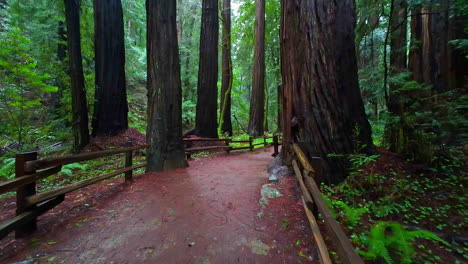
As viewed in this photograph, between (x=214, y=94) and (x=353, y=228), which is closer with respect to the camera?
(x=353, y=228)

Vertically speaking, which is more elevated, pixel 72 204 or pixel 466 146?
pixel 466 146

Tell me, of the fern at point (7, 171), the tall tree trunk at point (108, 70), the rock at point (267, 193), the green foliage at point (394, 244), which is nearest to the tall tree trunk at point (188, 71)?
the tall tree trunk at point (108, 70)

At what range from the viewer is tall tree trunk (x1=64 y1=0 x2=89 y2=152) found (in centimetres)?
780

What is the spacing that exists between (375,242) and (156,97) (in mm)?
5334

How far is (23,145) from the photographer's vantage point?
8125 millimetres

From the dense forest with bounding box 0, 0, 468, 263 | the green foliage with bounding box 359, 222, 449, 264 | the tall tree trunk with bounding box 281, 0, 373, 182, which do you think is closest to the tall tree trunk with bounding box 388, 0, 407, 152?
the dense forest with bounding box 0, 0, 468, 263

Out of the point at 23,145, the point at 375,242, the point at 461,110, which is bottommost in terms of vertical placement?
the point at 375,242

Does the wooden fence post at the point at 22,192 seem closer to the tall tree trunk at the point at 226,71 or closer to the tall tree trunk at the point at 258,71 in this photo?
the tall tree trunk at the point at 226,71

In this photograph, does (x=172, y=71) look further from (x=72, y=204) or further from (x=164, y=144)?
(x=72, y=204)

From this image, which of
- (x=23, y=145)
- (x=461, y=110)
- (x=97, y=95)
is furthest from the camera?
(x=97, y=95)

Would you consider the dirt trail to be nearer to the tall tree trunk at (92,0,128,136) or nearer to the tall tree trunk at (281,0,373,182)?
the tall tree trunk at (281,0,373,182)

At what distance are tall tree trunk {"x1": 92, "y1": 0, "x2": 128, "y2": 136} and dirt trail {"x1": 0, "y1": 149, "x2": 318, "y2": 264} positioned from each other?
5107 millimetres

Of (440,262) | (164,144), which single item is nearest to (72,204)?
(164,144)

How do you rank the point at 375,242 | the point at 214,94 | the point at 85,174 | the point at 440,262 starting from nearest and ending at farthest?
1. the point at 375,242
2. the point at 440,262
3. the point at 85,174
4. the point at 214,94
